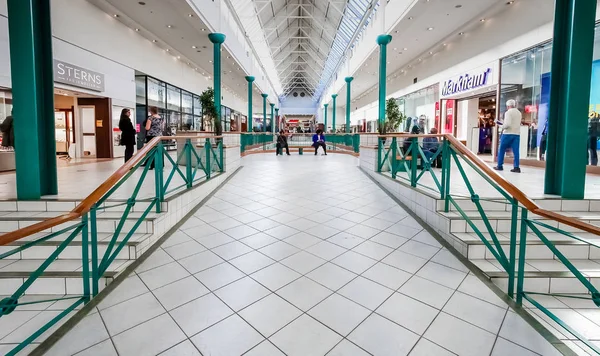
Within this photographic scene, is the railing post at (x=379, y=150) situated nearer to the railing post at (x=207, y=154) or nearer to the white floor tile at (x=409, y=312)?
the railing post at (x=207, y=154)

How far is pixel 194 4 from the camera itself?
7336 mm

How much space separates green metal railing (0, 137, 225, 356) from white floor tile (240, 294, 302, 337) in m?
1.08

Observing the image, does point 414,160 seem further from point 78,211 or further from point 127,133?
point 127,133

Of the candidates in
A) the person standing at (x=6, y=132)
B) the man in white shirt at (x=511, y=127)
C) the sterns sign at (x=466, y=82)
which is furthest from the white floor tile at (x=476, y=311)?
the sterns sign at (x=466, y=82)

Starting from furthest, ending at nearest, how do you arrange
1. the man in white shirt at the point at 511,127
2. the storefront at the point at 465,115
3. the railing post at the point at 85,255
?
the storefront at the point at 465,115 < the man in white shirt at the point at 511,127 < the railing post at the point at 85,255

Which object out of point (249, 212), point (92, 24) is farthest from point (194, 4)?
point (249, 212)

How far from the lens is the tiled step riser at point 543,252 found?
2.84 meters

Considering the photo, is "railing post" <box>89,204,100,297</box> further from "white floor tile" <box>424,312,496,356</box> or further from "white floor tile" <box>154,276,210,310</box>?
"white floor tile" <box>424,312,496,356</box>

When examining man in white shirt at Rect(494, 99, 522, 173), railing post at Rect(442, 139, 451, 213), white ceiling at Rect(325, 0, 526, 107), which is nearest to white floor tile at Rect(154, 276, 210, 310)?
railing post at Rect(442, 139, 451, 213)

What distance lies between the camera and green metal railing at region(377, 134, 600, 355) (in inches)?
71.7

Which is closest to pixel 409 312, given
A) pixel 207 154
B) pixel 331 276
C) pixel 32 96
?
pixel 331 276

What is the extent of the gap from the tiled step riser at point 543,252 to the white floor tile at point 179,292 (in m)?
2.27

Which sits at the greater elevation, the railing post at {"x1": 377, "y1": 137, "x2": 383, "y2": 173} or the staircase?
the railing post at {"x1": 377, "y1": 137, "x2": 383, "y2": 173}

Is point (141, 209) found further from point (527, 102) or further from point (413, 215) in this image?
point (527, 102)
